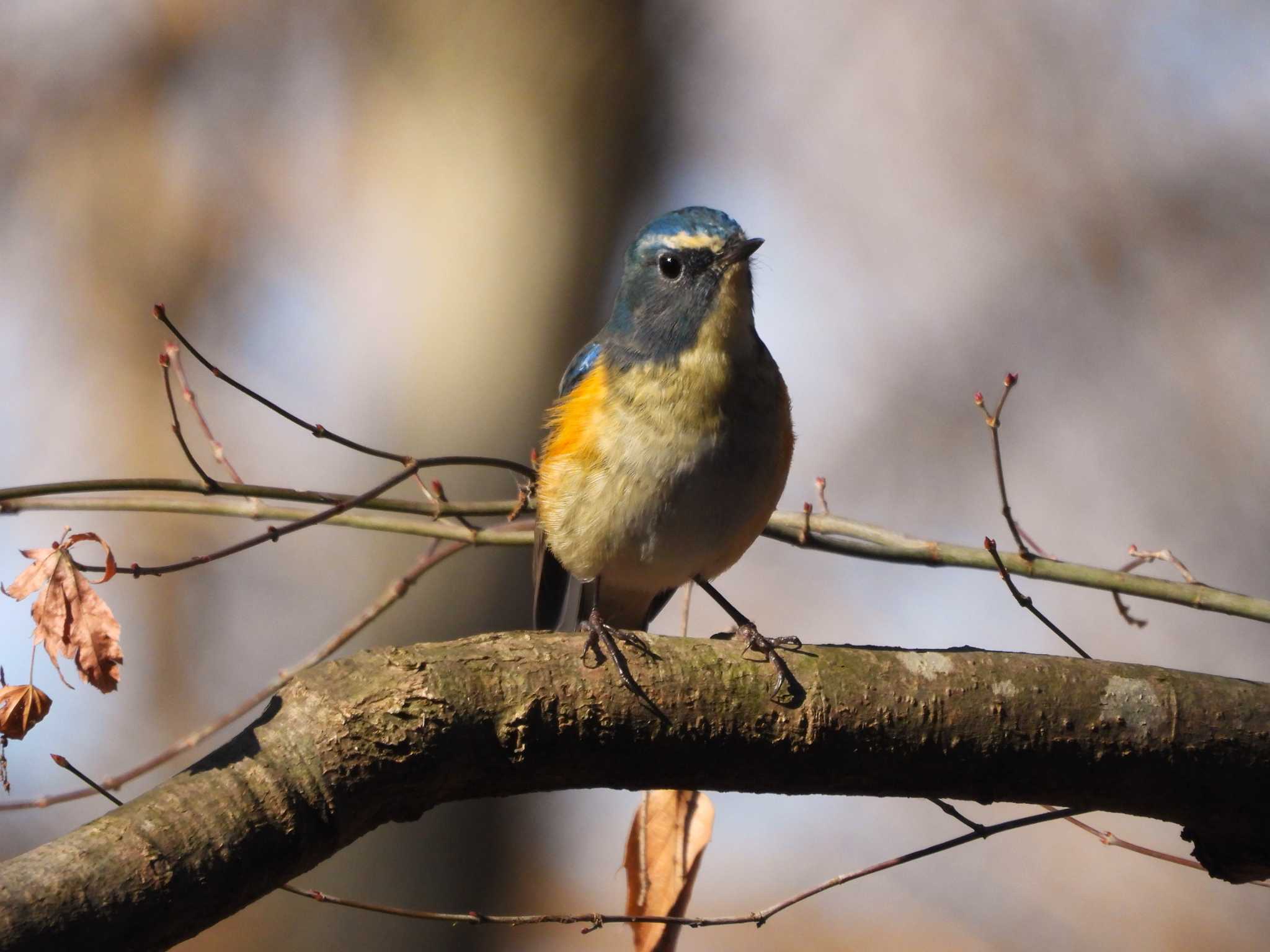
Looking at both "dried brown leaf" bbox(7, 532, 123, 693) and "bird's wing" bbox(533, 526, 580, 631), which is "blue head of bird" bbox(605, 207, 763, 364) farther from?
"dried brown leaf" bbox(7, 532, 123, 693)

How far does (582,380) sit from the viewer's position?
3605mm

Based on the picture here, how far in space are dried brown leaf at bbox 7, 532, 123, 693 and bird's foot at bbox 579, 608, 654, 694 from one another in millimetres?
969

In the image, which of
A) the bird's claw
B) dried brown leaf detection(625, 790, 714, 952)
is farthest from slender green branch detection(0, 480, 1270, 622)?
dried brown leaf detection(625, 790, 714, 952)

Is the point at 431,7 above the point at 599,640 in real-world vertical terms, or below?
above

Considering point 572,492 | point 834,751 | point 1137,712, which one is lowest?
point 834,751

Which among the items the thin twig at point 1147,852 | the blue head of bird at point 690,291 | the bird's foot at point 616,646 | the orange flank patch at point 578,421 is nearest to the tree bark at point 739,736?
the bird's foot at point 616,646

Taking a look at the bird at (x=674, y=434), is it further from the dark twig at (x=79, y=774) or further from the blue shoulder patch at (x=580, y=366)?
the dark twig at (x=79, y=774)

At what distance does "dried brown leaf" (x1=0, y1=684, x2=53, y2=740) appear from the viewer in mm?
2316

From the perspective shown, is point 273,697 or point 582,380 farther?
point 582,380

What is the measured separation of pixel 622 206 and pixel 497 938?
3.94 metres

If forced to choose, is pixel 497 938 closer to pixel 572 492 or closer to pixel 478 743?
pixel 572 492

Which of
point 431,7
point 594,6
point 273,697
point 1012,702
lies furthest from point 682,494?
point 431,7

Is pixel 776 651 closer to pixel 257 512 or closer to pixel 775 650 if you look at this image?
pixel 775 650

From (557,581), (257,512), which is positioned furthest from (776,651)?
(557,581)
